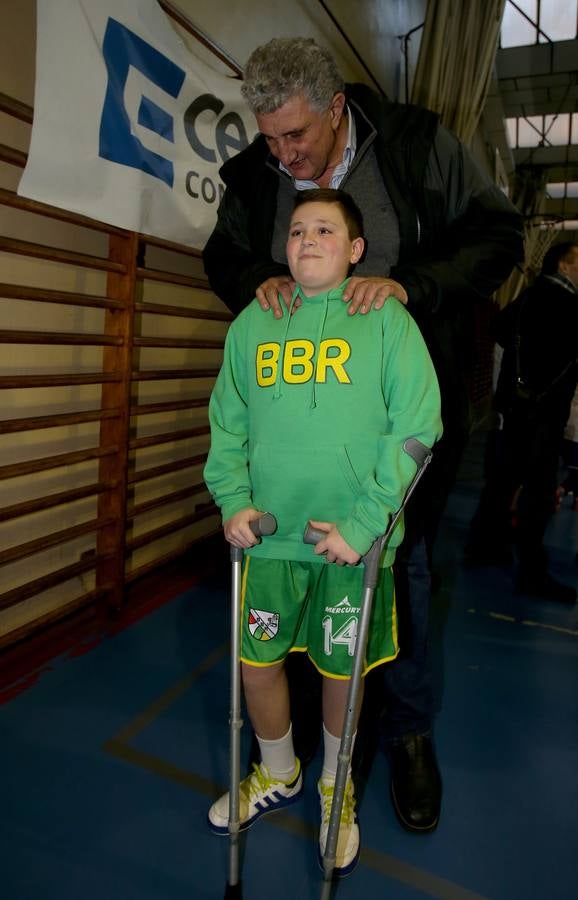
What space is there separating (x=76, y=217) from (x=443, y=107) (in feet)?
13.7

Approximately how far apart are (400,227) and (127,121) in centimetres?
130

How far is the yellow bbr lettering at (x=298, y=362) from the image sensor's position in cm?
122

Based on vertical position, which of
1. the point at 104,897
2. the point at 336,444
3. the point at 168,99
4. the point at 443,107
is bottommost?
→ the point at 104,897

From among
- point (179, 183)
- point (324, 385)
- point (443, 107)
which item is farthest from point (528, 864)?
point (443, 107)

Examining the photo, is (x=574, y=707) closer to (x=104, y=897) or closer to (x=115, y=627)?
(x=104, y=897)

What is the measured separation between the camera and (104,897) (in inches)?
50.3

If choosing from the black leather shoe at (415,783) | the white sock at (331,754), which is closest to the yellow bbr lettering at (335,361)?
the white sock at (331,754)

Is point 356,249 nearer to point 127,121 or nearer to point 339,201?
point 339,201

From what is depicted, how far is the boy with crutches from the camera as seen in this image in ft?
3.89

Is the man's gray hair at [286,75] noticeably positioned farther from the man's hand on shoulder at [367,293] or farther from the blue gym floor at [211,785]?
the blue gym floor at [211,785]

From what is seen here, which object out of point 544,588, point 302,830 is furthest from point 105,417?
point 544,588

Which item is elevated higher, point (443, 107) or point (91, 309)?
A: point (443, 107)

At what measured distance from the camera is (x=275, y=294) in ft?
4.33

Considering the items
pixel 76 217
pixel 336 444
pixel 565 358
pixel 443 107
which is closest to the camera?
pixel 336 444
